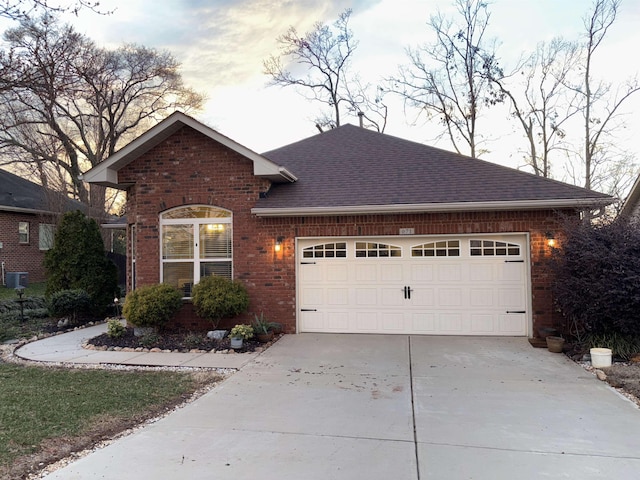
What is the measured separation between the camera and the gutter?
847cm

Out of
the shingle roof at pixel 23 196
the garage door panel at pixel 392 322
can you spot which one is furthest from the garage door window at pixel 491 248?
the shingle roof at pixel 23 196

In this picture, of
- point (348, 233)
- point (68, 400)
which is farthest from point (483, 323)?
point (68, 400)

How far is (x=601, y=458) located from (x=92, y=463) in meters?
4.32

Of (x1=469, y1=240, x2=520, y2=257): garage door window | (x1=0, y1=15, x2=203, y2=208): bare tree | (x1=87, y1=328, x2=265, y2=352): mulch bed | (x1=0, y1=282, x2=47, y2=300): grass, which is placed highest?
(x1=0, y1=15, x2=203, y2=208): bare tree

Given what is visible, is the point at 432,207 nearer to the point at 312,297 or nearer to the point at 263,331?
the point at 312,297

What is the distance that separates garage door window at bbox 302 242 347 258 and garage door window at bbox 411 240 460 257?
1.50 m

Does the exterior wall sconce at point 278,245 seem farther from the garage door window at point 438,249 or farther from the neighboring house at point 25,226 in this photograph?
the neighboring house at point 25,226

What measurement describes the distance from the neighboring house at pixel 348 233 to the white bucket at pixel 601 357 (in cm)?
194

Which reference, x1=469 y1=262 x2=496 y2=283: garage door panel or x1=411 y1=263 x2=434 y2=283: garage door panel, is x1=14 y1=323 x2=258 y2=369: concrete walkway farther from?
x1=469 y1=262 x2=496 y2=283: garage door panel

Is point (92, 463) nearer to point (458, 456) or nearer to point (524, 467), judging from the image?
point (458, 456)

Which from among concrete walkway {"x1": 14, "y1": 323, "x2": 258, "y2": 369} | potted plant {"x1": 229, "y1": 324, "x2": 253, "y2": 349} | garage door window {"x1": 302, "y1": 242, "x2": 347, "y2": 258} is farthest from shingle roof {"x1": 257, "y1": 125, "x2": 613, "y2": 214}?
concrete walkway {"x1": 14, "y1": 323, "x2": 258, "y2": 369}

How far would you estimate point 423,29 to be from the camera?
22719 mm

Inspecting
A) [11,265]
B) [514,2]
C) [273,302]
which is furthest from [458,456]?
[11,265]

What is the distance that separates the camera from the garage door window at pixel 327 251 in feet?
31.7
